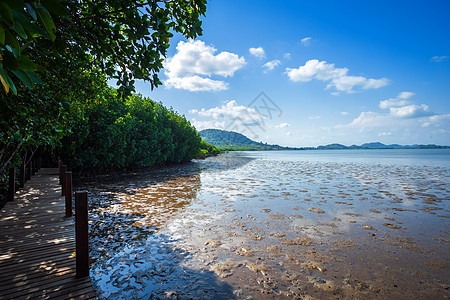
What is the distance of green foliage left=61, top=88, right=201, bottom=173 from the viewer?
20.2m

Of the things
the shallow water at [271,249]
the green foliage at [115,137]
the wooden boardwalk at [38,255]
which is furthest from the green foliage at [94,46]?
the green foliage at [115,137]

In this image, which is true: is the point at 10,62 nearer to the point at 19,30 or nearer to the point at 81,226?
the point at 19,30

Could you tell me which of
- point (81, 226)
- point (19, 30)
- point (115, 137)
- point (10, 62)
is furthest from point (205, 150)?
point (19, 30)

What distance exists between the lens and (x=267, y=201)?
500 inches

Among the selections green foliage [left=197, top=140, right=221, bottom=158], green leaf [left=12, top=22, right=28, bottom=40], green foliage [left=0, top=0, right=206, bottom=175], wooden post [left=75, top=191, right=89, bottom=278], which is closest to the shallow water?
wooden post [left=75, top=191, right=89, bottom=278]

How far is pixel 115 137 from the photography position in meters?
22.8

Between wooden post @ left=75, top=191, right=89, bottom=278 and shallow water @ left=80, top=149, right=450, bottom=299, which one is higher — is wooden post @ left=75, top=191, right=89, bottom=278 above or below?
above

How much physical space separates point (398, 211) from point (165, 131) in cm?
3087

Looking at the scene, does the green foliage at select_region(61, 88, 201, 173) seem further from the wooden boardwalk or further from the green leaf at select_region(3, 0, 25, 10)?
the green leaf at select_region(3, 0, 25, 10)

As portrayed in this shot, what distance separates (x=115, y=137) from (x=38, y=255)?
19.8 m

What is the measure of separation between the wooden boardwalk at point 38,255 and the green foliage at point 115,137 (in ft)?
24.8

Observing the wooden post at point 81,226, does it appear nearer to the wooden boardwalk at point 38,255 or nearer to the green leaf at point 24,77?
the wooden boardwalk at point 38,255

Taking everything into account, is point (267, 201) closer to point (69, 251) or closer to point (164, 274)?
point (164, 274)

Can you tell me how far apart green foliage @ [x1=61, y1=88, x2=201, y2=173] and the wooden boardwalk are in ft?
24.8
